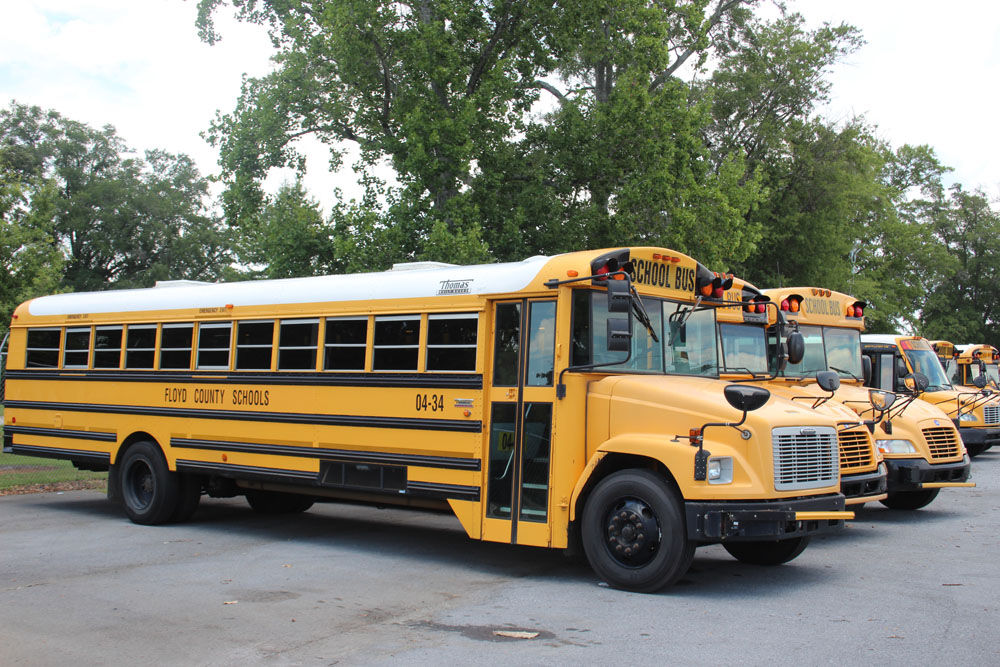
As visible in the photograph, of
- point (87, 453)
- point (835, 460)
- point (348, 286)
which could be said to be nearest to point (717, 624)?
point (835, 460)

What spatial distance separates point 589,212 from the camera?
73.9 feet

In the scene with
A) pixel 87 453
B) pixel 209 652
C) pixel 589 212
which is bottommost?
pixel 209 652

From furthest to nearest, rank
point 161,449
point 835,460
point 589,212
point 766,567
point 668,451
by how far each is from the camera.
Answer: point 589,212
point 161,449
point 766,567
point 835,460
point 668,451

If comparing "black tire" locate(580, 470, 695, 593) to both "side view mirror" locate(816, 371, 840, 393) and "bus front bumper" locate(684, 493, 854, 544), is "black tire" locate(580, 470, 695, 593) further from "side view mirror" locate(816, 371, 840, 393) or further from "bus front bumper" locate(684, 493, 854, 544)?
"side view mirror" locate(816, 371, 840, 393)

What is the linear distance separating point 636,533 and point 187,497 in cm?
609

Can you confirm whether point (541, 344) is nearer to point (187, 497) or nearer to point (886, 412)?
point (886, 412)

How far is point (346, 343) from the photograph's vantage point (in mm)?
9516

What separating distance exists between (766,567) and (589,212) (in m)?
14.8

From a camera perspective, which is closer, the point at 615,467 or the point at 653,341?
the point at 615,467

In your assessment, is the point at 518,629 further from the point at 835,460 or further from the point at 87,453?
the point at 87,453

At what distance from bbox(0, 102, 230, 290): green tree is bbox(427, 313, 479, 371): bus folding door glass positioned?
1972 inches

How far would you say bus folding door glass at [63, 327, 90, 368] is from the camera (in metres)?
12.1

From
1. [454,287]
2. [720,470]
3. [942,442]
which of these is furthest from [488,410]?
[942,442]

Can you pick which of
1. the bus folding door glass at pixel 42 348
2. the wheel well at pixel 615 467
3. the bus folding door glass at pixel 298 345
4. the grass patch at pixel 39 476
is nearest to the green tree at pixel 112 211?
the grass patch at pixel 39 476
